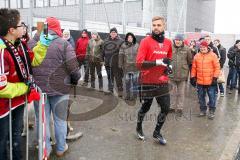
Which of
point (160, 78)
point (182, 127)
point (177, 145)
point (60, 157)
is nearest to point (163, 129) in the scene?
point (182, 127)

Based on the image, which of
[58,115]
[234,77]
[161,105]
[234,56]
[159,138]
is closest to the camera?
[58,115]

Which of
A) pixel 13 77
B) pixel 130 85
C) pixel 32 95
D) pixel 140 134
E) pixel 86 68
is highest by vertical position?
pixel 13 77

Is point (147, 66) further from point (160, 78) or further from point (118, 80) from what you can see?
point (118, 80)

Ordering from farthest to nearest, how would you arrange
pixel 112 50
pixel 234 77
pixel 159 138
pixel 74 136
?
pixel 234 77
pixel 112 50
pixel 74 136
pixel 159 138

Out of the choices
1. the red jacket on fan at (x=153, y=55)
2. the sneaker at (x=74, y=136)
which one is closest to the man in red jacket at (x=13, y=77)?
the sneaker at (x=74, y=136)

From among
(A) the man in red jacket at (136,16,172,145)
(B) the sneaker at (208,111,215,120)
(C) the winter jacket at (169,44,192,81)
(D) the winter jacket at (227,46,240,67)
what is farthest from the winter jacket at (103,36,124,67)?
(D) the winter jacket at (227,46,240,67)

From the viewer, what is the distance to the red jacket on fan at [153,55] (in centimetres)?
487

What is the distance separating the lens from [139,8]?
1338 cm

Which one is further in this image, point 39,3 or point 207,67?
point 39,3

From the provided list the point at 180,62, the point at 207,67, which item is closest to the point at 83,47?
the point at 180,62

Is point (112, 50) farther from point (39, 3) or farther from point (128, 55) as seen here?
point (39, 3)

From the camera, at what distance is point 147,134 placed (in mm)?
5664

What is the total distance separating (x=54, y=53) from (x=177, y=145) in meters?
2.59

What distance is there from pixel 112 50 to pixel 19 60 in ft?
17.8
